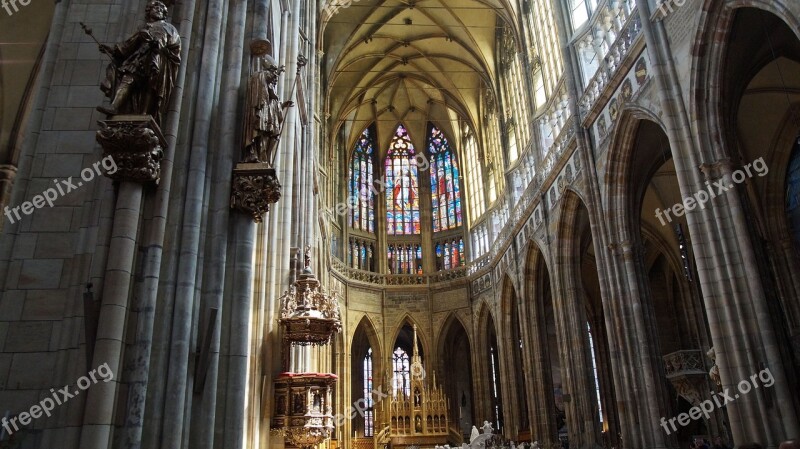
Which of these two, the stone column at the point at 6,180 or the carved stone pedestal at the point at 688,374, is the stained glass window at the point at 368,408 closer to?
the carved stone pedestal at the point at 688,374

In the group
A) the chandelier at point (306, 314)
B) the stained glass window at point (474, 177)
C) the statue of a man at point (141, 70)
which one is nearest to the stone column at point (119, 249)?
the statue of a man at point (141, 70)

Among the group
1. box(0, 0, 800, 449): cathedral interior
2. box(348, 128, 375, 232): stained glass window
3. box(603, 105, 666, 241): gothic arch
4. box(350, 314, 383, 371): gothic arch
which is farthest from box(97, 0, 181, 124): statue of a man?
box(348, 128, 375, 232): stained glass window

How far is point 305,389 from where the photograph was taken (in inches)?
445

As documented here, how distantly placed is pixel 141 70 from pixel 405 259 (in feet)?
98.3

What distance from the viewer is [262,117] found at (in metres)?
7.40

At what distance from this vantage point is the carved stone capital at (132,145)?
5930 mm

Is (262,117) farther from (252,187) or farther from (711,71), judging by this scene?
(711,71)

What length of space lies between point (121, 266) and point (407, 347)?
32738 mm

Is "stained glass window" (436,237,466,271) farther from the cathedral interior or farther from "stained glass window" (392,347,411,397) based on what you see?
"stained glass window" (392,347,411,397)

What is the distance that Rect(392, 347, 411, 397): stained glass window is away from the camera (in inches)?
1359

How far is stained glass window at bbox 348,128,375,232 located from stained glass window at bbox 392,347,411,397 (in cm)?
782

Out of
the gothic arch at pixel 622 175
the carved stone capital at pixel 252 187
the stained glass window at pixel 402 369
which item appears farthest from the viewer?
the stained glass window at pixel 402 369

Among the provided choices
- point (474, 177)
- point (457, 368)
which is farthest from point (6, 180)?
point (457, 368)

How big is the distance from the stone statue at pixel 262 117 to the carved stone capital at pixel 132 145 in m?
1.36
